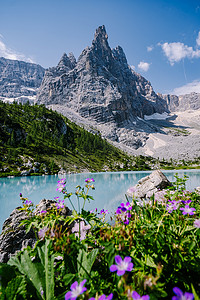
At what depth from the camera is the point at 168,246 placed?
1760 mm

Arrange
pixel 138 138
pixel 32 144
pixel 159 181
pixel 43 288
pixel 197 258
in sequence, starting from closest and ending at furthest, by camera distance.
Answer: pixel 43 288, pixel 197 258, pixel 159 181, pixel 32 144, pixel 138 138

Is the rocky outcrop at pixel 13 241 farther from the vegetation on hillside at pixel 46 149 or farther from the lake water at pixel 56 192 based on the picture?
the vegetation on hillside at pixel 46 149

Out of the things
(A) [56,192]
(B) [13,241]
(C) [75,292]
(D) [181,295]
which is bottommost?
(A) [56,192]

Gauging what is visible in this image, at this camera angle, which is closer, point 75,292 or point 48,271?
point 75,292

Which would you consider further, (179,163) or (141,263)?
(179,163)

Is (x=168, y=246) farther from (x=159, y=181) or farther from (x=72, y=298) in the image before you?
(x=159, y=181)

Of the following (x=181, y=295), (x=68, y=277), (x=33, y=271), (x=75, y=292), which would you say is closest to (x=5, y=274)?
(x=33, y=271)

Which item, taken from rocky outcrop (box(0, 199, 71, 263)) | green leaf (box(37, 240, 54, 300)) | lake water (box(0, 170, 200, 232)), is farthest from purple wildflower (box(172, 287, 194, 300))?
lake water (box(0, 170, 200, 232))

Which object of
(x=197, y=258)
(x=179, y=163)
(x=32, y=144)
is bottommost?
(x=179, y=163)

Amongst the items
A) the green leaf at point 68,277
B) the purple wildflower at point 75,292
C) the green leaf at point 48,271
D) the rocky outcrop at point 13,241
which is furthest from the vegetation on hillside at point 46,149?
the purple wildflower at point 75,292

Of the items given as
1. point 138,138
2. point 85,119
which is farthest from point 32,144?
point 138,138

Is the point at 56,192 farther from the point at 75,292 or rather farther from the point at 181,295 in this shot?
the point at 181,295

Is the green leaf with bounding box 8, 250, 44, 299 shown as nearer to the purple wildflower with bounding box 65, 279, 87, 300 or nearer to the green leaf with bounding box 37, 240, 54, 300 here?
the green leaf with bounding box 37, 240, 54, 300

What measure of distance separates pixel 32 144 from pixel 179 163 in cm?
11789
